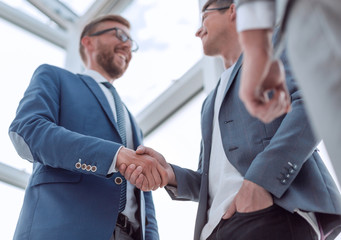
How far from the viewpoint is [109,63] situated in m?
2.74

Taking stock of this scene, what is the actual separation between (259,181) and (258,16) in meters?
0.66

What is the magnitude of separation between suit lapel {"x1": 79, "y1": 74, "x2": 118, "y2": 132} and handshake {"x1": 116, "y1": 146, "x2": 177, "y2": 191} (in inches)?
9.9

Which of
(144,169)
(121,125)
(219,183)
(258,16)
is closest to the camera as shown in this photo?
(258,16)

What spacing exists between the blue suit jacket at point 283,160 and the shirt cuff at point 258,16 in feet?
2.12

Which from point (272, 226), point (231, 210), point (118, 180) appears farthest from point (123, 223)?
point (272, 226)

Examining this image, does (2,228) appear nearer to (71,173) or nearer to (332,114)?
(71,173)

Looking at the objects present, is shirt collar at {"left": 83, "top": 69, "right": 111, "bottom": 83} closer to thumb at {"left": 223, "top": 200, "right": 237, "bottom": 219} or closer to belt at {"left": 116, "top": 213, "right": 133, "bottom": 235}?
belt at {"left": 116, "top": 213, "right": 133, "bottom": 235}

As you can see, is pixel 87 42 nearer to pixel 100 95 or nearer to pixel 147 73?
pixel 100 95

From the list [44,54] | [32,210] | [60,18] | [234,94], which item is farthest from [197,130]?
[60,18]

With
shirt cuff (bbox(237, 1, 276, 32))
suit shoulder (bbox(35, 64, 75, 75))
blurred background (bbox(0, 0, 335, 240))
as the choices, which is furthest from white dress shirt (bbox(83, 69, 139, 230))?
shirt cuff (bbox(237, 1, 276, 32))

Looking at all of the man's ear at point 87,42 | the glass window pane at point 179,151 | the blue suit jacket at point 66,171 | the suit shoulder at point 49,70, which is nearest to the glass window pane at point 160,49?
the glass window pane at point 179,151

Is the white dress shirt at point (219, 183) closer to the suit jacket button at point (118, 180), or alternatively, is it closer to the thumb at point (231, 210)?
the thumb at point (231, 210)

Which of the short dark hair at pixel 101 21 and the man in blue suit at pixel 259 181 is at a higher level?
the short dark hair at pixel 101 21

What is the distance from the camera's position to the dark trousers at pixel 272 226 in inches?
56.5
